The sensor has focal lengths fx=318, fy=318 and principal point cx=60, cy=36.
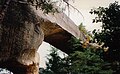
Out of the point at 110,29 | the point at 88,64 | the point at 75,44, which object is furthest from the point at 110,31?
the point at 75,44

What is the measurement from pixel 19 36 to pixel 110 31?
10.1 feet

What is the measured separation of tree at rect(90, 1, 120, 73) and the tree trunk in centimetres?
218

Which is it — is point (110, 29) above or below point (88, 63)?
above

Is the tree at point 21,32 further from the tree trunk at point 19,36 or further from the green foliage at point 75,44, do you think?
the green foliage at point 75,44

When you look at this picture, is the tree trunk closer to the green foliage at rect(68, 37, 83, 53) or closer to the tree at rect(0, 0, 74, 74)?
the tree at rect(0, 0, 74, 74)

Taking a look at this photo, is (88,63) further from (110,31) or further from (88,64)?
(110,31)

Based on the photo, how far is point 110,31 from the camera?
10.6 metres

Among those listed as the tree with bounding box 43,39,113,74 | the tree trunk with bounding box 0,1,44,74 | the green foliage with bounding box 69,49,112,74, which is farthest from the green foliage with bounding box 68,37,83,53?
the tree trunk with bounding box 0,1,44,74

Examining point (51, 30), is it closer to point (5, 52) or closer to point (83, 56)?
point (83, 56)

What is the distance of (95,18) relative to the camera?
11055mm

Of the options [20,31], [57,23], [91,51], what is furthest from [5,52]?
[91,51]

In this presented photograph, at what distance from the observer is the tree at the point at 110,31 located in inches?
408

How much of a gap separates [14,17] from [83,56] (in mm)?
3364

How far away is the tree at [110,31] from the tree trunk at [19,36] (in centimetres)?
218
